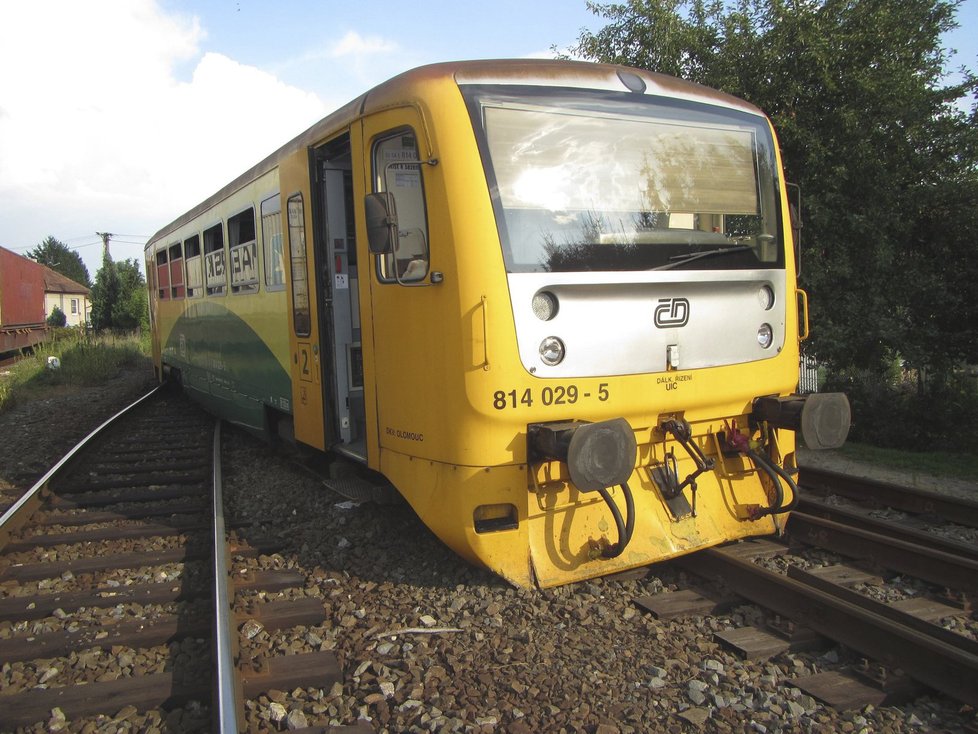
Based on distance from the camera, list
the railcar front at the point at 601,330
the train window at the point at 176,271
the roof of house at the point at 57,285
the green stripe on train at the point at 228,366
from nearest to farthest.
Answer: the railcar front at the point at 601,330 → the green stripe on train at the point at 228,366 → the train window at the point at 176,271 → the roof of house at the point at 57,285

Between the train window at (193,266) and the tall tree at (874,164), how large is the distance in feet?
21.8

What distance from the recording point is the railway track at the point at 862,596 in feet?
10.5

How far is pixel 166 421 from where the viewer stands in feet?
36.5

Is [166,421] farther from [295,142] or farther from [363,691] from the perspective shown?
[363,691]

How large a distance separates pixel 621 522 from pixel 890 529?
2061mm

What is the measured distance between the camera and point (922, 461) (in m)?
8.11

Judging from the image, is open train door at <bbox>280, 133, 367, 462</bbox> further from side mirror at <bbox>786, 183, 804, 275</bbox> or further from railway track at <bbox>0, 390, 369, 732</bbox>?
side mirror at <bbox>786, 183, 804, 275</bbox>

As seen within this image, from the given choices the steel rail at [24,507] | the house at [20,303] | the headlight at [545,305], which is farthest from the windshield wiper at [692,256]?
the house at [20,303]

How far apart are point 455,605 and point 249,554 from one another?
1.61 meters

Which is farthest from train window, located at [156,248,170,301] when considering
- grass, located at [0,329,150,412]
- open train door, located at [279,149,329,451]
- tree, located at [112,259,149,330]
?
tree, located at [112,259,149,330]

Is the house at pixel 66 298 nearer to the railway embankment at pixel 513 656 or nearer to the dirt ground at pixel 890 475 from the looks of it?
the dirt ground at pixel 890 475

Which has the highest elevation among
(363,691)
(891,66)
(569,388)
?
(891,66)

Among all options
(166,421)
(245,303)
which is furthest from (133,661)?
(166,421)

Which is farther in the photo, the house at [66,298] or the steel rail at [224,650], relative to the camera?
the house at [66,298]
